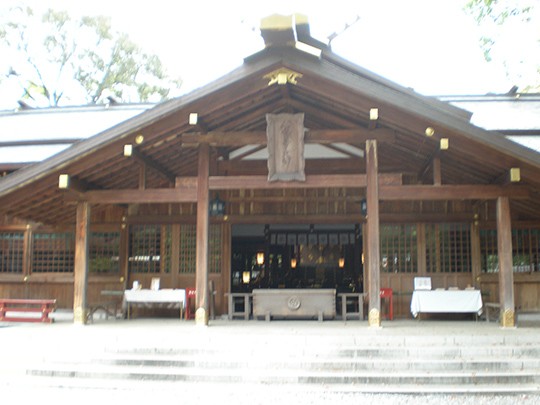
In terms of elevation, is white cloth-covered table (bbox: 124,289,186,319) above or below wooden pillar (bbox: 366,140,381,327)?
below

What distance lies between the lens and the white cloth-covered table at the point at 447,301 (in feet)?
38.2

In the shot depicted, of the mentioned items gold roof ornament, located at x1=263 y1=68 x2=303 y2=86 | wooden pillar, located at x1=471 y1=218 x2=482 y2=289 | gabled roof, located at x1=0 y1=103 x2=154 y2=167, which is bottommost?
wooden pillar, located at x1=471 y1=218 x2=482 y2=289

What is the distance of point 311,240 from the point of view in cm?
1692

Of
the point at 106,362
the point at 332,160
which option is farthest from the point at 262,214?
the point at 106,362

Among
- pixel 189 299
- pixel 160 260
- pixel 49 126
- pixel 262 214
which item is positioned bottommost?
pixel 189 299

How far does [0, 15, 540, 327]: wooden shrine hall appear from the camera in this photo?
31.1 ft

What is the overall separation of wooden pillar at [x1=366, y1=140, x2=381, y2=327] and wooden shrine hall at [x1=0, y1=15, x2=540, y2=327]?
3cm

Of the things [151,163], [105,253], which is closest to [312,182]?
[151,163]

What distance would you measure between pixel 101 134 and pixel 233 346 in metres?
4.46

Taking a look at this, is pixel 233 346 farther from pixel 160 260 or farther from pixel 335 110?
pixel 160 260

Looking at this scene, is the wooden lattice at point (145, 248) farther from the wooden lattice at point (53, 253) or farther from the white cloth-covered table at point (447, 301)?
the white cloth-covered table at point (447, 301)

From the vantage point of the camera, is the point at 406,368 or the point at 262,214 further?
the point at 262,214

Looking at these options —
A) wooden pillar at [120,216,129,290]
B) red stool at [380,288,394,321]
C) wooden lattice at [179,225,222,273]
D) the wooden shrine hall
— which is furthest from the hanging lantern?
red stool at [380,288,394,321]

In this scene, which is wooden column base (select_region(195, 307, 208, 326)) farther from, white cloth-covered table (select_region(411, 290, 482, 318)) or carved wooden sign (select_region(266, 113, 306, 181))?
white cloth-covered table (select_region(411, 290, 482, 318))
